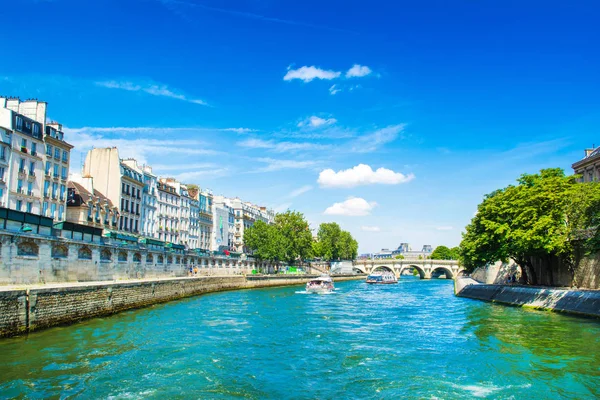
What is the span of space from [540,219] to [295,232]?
94785mm

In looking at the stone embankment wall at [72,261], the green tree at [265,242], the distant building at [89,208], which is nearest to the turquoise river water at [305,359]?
the stone embankment wall at [72,261]

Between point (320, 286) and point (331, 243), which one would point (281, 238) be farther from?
point (331, 243)

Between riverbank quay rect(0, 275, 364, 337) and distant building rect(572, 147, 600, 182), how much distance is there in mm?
60698

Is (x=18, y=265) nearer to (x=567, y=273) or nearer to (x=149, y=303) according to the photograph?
(x=149, y=303)

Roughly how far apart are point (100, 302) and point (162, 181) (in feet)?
210

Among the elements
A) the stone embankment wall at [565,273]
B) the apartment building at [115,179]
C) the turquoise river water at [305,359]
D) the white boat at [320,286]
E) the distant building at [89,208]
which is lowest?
the turquoise river water at [305,359]

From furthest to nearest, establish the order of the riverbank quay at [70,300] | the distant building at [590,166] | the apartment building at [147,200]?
the apartment building at [147,200]
the distant building at [590,166]
the riverbank quay at [70,300]

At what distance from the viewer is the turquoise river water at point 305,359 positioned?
18.2 meters

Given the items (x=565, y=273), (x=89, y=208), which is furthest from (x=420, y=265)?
(x=89, y=208)

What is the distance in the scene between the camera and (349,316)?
1692 inches

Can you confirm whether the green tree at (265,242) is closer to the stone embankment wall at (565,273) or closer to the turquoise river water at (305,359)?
the stone embankment wall at (565,273)

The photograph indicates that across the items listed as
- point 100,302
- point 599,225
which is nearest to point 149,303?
point 100,302

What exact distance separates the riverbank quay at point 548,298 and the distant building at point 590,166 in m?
25.2

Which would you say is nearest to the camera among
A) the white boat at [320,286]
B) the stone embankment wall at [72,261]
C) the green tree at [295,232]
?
the stone embankment wall at [72,261]
